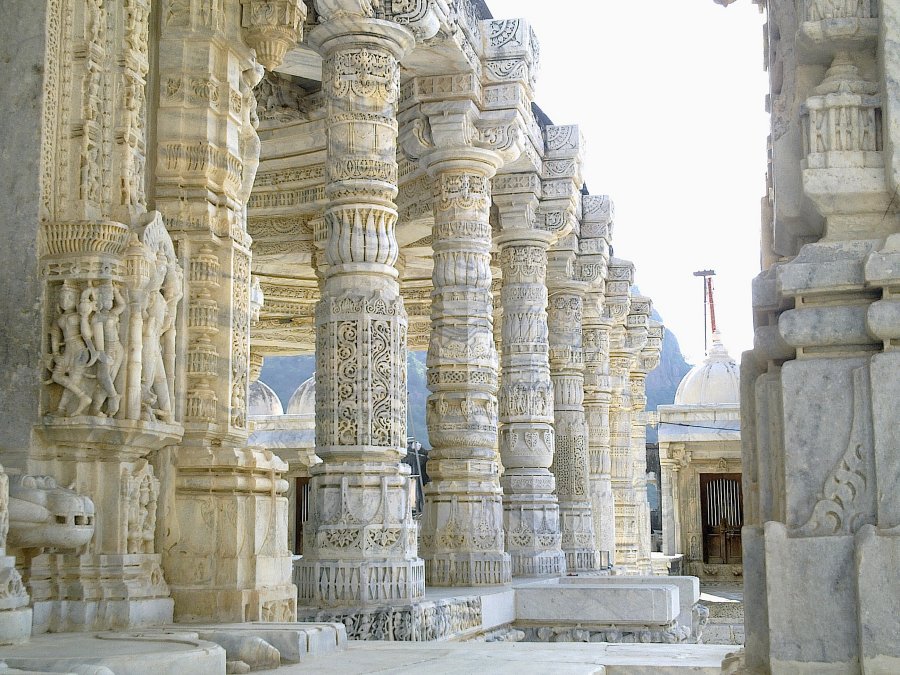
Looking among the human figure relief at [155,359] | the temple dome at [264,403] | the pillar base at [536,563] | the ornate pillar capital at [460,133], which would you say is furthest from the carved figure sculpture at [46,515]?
the temple dome at [264,403]

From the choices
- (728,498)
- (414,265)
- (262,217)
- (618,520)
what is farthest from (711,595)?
(262,217)

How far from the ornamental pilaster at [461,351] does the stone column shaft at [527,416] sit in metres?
2.41

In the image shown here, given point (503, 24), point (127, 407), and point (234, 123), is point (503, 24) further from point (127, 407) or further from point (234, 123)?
point (127, 407)

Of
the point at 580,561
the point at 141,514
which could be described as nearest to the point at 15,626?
the point at 141,514

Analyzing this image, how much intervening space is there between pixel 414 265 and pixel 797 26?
600 inches

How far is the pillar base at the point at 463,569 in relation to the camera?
11.7m

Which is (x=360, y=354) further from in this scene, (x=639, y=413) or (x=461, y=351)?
(x=639, y=413)

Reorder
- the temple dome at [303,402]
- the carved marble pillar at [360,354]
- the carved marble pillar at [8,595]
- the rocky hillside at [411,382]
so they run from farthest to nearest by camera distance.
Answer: the rocky hillside at [411,382] → the temple dome at [303,402] → the carved marble pillar at [360,354] → the carved marble pillar at [8,595]

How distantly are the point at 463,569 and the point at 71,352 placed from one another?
22.2 ft

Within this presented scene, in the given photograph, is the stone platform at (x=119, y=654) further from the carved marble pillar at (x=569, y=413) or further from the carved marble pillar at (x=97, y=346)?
the carved marble pillar at (x=569, y=413)

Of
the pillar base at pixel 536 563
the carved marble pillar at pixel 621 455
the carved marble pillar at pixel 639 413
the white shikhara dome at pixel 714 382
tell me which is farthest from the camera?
the white shikhara dome at pixel 714 382

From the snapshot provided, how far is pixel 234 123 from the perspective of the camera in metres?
7.01

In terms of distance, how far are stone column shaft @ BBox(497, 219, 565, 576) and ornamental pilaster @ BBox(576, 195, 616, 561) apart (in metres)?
3.92

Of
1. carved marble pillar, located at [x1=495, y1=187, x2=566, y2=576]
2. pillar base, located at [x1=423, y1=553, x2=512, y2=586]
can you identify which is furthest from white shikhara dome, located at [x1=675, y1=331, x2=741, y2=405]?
pillar base, located at [x1=423, y1=553, x2=512, y2=586]
